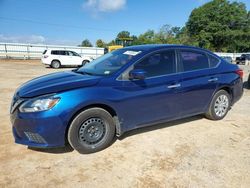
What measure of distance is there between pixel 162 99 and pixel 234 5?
2967 inches

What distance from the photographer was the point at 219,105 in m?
4.79

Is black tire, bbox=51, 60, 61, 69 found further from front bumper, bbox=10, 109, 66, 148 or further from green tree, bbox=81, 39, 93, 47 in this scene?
green tree, bbox=81, 39, 93, 47

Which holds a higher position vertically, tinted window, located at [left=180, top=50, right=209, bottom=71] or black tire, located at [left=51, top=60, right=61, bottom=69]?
tinted window, located at [left=180, top=50, right=209, bottom=71]

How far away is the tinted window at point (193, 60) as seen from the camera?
4.16 meters

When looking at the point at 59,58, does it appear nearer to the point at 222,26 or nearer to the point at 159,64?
the point at 159,64

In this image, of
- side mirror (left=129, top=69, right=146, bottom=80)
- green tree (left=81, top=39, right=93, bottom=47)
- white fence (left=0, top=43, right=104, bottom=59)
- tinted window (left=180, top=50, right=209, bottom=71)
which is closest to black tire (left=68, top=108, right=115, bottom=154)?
side mirror (left=129, top=69, right=146, bottom=80)

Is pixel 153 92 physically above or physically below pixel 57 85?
below

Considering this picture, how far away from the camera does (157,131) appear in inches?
165

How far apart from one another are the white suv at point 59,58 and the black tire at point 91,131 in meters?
15.9

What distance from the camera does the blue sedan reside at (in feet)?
9.97

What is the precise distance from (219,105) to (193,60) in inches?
48.5

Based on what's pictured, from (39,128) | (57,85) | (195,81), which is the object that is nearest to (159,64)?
(195,81)

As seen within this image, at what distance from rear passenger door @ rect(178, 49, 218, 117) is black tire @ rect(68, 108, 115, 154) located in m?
1.50

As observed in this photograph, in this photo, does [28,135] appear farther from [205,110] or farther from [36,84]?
[205,110]
